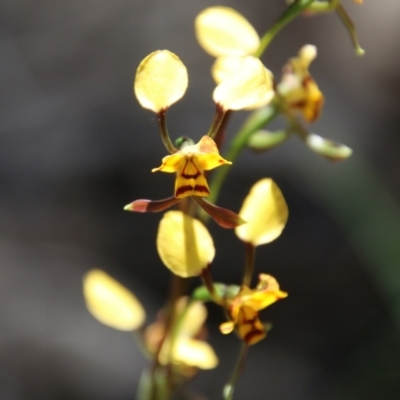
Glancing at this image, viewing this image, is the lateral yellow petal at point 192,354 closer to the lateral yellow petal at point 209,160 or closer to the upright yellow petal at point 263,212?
the upright yellow petal at point 263,212

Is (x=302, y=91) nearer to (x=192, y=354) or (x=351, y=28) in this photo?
(x=351, y=28)

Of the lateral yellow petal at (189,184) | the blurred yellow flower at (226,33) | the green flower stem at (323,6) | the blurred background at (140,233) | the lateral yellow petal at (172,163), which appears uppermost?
the green flower stem at (323,6)

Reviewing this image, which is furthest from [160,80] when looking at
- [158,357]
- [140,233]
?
[140,233]

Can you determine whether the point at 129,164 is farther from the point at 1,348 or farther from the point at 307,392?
the point at 307,392

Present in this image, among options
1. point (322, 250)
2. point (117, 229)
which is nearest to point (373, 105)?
point (322, 250)

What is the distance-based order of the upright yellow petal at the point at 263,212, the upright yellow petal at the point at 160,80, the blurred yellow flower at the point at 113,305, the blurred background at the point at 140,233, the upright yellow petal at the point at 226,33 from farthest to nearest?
the blurred background at the point at 140,233 < the blurred yellow flower at the point at 113,305 < the upright yellow petal at the point at 226,33 < the upright yellow petal at the point at 263,212 < the upright yellow petal at the point at 160,80

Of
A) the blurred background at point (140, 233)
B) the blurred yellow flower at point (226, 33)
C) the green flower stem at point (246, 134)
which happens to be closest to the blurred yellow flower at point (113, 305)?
the green flower stem at point (246, 134)

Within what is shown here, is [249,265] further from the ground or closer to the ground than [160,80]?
closer to the ground
